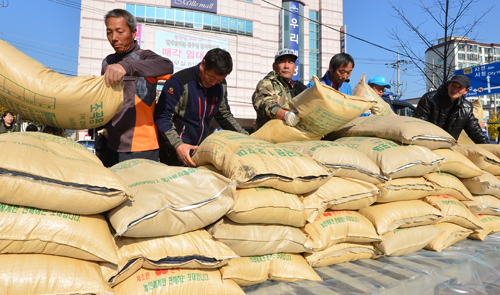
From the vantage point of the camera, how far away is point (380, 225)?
6.74 feet

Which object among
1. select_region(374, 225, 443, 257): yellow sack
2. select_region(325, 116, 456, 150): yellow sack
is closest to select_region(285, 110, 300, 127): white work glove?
select_region(325, 116, 456, 150): yellow sack

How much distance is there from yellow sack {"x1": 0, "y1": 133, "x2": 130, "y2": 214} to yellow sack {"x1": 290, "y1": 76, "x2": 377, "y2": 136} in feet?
4.39

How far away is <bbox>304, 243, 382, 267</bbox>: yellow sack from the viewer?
1843 millimetres

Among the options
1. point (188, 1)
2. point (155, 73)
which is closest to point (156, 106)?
point (155, 73)

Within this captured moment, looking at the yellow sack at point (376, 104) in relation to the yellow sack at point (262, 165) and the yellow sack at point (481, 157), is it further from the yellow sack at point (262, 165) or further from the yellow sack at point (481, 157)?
the yellow sack at point (262, 165)

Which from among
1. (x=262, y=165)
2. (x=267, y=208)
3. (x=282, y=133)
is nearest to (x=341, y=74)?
(x=282, y=133)

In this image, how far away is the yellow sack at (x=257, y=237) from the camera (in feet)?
5.10

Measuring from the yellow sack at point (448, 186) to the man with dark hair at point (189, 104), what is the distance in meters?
1.82

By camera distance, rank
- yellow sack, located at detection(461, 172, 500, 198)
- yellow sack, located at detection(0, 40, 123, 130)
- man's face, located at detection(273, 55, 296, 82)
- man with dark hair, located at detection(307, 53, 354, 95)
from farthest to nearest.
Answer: man with dark hair, located at detection(307, 53, 354, 95)
man's face, located at detection(273, 55, 296, 82)
yellow sack, located at detection(461, 172, 500, 198)
yellow sack, located at detection(0, 40, 123, 130)

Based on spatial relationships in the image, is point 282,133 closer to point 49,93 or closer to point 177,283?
point 177,283

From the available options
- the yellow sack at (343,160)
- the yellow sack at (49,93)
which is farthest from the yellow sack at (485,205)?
the yellow sack at (49,93)

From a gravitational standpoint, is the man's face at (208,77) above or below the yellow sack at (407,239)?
above

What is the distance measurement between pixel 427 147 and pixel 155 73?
2086mm

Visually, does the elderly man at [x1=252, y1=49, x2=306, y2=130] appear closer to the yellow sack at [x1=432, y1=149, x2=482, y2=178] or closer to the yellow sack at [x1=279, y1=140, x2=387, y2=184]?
the yellow sack at [x1=279, y1=140, x2=387, y2=184]
